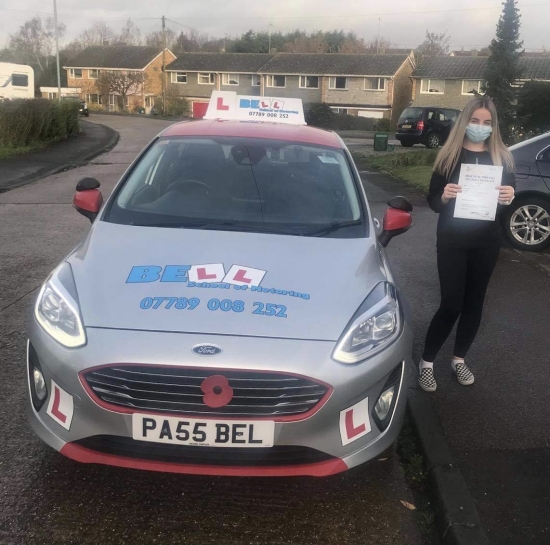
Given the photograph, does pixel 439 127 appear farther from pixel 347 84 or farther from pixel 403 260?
pixel 347 84

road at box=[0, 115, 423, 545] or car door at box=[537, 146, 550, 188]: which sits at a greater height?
car door at box=[537, 146, 550, 188]

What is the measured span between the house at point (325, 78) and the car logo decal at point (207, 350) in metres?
59.2

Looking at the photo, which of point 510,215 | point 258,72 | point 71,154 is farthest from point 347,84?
point 510,215

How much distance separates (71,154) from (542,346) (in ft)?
59.3

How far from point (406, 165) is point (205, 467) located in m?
18.3

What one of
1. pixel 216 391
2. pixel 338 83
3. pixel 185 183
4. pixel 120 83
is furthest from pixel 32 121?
pixel 120 83

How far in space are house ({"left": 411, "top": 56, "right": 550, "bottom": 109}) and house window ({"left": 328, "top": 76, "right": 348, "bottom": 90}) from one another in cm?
640

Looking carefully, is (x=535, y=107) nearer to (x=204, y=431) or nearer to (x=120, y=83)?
(x=204, y=431)

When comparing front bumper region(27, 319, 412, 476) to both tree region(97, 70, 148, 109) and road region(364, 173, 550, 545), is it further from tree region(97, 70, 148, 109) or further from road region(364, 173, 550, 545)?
tree region(97, 70, 148, 109)

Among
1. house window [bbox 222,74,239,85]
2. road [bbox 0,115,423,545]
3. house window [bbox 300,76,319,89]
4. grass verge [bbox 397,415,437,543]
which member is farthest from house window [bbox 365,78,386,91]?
road [bbox 0,115,423,545]

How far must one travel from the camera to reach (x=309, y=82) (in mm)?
65500

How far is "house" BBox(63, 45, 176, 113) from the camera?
69.9m

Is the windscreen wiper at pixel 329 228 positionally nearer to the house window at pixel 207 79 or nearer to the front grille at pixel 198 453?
the front grille at pixel 198 453

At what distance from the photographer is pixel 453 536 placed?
2.83m
